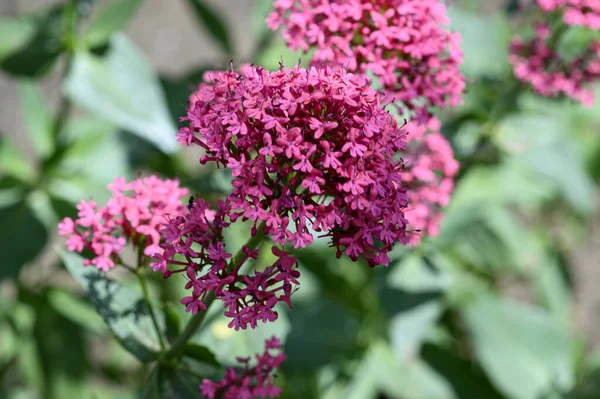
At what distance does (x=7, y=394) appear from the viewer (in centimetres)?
229

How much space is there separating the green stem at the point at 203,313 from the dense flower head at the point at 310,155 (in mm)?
72

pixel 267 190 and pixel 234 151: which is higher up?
pixel 234 151

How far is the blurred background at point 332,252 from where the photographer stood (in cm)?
201

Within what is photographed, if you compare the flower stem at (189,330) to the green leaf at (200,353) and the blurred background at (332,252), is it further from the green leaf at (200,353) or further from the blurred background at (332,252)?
the blurred background at (332,252)

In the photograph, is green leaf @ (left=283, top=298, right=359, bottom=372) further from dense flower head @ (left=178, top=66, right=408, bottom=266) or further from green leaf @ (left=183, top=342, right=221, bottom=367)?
dense flower head @ (left=178, top=66, right=408, bottom=266)

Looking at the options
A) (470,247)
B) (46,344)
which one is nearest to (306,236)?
(46,344)

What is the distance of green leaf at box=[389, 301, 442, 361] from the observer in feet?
6.18

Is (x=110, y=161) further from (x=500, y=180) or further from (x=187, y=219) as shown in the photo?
(x=500, y=180)

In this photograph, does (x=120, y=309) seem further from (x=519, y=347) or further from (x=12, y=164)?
(x=519, y=347)

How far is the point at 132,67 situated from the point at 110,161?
34 centimetres

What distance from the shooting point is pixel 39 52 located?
7.01ft

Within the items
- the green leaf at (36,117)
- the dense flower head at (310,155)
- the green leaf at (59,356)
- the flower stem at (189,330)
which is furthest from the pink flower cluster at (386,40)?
the green leaf at (59,356)

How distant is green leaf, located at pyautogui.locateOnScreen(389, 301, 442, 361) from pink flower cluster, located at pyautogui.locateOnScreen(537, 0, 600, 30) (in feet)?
2.93

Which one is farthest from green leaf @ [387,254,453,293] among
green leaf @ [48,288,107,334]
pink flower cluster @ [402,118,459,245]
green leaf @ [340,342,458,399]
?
green leaf @ [48,288,107,334]
